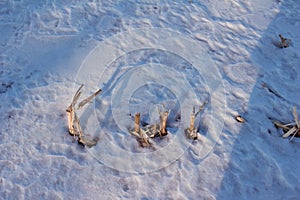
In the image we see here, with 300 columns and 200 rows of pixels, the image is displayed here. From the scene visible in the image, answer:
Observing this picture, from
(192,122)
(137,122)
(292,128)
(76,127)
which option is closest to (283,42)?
(292,128)

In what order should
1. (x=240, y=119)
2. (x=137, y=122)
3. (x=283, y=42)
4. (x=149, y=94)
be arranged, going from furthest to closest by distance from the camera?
(x=283, y=42) → (x=149, y=94) → (x=240, y=119) → (x=137, y=122)

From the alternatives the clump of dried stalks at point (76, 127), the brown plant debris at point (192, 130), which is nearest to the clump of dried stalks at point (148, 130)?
the brown plant debris at point (192, 130)

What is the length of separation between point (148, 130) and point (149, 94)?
365mm

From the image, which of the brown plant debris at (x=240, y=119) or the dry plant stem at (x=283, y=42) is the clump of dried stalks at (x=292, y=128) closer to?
the brown plant debris at (x=240, y=119)

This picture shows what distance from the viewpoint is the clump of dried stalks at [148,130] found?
8.56ft

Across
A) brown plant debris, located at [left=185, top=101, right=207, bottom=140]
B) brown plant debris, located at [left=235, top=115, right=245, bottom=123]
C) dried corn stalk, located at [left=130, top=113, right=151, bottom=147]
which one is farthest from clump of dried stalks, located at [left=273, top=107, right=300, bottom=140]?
dried corn stalk, located at [left=130, top=113, right=151, bottom=147]

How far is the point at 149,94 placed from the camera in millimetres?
2898

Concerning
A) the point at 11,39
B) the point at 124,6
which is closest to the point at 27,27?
the point at 11,39

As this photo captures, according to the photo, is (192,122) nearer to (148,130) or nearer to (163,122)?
(163,122)

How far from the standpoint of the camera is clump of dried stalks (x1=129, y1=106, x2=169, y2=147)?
2.61m

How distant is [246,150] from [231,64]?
2.66ft

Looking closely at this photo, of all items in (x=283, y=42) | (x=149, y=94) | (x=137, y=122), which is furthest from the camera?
(x=283, y=42)

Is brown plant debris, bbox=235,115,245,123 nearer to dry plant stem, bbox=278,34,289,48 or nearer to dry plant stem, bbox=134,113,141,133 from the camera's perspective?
dry plant stem, bbox=134,113,141,133

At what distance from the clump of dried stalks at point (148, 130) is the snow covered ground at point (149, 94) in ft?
0.18
